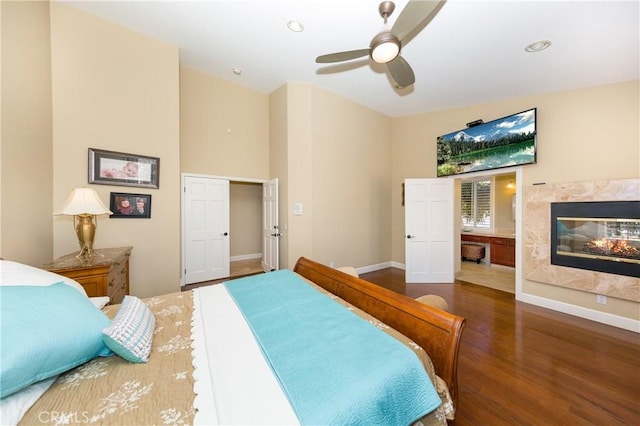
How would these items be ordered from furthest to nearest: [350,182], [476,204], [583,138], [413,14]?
[476,204] → [350,182] → [583,138] → [413,14]

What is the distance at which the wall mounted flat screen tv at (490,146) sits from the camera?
340cm

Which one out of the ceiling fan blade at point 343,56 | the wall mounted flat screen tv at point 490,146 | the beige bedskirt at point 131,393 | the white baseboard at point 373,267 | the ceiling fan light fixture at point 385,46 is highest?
the ceiling fan blade at point 343,56

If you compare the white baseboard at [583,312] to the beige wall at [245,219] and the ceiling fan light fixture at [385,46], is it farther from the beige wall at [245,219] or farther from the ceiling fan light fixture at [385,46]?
the beige wall at [245,219]

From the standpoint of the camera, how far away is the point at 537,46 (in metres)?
2.57

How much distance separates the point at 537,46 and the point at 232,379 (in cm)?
417

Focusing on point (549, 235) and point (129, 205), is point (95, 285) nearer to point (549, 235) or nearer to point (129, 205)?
point (129, 205)

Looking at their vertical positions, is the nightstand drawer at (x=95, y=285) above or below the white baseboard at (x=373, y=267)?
above

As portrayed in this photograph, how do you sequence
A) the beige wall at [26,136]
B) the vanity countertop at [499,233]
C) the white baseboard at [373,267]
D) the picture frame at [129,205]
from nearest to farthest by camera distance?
the beige wall at [26,136], the picture frame at [129,205], the white baseboard at [373,267], the vanity countertop at [499,233]

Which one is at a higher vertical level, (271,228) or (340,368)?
(271,228)

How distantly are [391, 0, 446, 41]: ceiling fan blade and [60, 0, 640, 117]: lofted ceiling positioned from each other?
0.63 meters

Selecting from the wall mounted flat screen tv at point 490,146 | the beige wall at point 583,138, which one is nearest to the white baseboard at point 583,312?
the beige wall at point 583,138

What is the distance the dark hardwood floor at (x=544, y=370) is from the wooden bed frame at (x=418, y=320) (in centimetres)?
74

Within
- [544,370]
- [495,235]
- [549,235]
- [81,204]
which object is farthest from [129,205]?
[495,235]

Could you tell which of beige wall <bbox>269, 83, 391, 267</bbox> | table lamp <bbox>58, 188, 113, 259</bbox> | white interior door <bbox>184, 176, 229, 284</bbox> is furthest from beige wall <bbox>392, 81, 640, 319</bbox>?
table lamp <bbox>58, 188, 113, 259</bbox>
